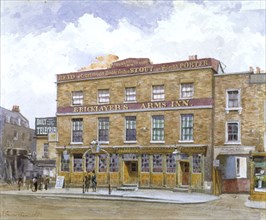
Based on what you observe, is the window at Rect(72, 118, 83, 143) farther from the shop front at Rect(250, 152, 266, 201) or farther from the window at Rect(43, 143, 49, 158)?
the shop front at Rect(250, 152, 266, 201)

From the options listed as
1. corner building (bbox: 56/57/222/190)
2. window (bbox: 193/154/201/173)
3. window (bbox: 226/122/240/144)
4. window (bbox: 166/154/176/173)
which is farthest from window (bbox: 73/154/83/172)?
window (bbox: 226/122/240/144)

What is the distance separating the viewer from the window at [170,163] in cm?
440

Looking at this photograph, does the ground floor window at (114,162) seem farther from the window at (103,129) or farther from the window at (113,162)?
the window at (103,129)

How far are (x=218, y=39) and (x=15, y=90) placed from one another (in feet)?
7.48

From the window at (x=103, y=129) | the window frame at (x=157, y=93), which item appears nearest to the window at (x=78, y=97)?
the window at (x=103, y=129)

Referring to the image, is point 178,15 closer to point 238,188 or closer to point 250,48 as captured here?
point 250,48

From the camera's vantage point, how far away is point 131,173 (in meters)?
4.53

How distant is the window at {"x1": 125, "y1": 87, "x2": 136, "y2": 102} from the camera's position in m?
4.52

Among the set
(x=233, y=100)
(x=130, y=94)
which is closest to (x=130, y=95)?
(x=130, y=94)

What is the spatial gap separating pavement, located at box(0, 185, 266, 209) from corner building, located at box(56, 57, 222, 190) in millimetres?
73

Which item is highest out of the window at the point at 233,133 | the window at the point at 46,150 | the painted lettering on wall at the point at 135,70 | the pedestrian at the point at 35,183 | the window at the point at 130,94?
the painted lettering on wall at the point at 135,70

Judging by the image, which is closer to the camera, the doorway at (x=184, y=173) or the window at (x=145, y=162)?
the doorway at (x=184, y=173)

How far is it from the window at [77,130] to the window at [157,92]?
0.79 metres

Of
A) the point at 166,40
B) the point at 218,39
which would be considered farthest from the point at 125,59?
the point at 218,39
